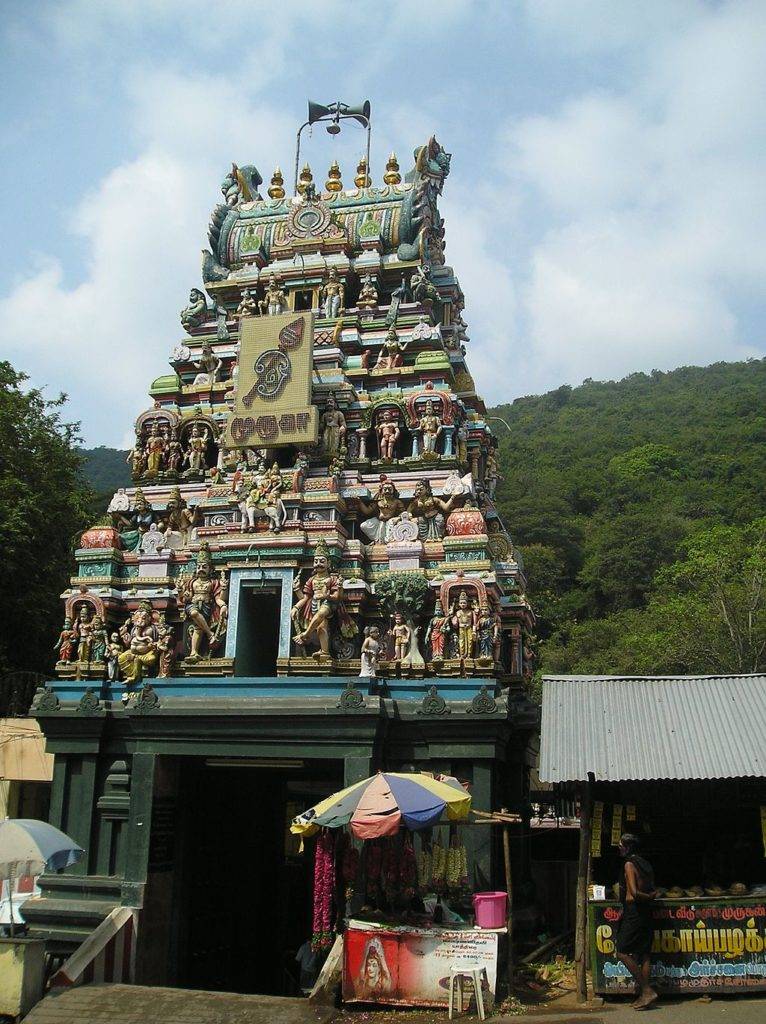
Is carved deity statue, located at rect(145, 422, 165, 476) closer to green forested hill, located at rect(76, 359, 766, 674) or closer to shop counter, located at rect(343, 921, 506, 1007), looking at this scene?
shop counter, located at rect(343, 921, 506, 1007)

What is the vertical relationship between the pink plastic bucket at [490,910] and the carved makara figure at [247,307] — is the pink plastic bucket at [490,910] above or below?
below

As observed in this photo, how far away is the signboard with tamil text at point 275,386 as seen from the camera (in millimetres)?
18312

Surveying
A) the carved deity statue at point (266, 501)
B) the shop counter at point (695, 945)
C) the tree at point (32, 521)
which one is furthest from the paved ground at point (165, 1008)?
the tree at point (32, 521)

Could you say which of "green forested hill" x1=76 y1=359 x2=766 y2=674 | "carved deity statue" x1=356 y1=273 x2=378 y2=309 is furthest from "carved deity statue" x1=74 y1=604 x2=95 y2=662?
"green forested hill" x1=76 y1=359 x2=766 y2=674

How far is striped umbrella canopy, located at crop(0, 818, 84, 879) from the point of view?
39.7 ft

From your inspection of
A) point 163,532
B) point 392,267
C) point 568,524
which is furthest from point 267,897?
point 568,524

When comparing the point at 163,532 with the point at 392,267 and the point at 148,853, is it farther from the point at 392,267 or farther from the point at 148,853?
the point at 392,267

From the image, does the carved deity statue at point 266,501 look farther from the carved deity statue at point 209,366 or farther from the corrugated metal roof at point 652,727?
the corrugated metal roof at point 652,727

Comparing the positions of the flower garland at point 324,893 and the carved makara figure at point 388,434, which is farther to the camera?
the carved makara figure at point 388,434

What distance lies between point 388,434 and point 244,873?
8.85 m

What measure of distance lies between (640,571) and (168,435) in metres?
36.8

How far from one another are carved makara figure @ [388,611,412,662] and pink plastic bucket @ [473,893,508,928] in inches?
188

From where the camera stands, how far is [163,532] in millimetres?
18094

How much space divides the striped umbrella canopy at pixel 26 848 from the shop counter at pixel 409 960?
13.8 feet
